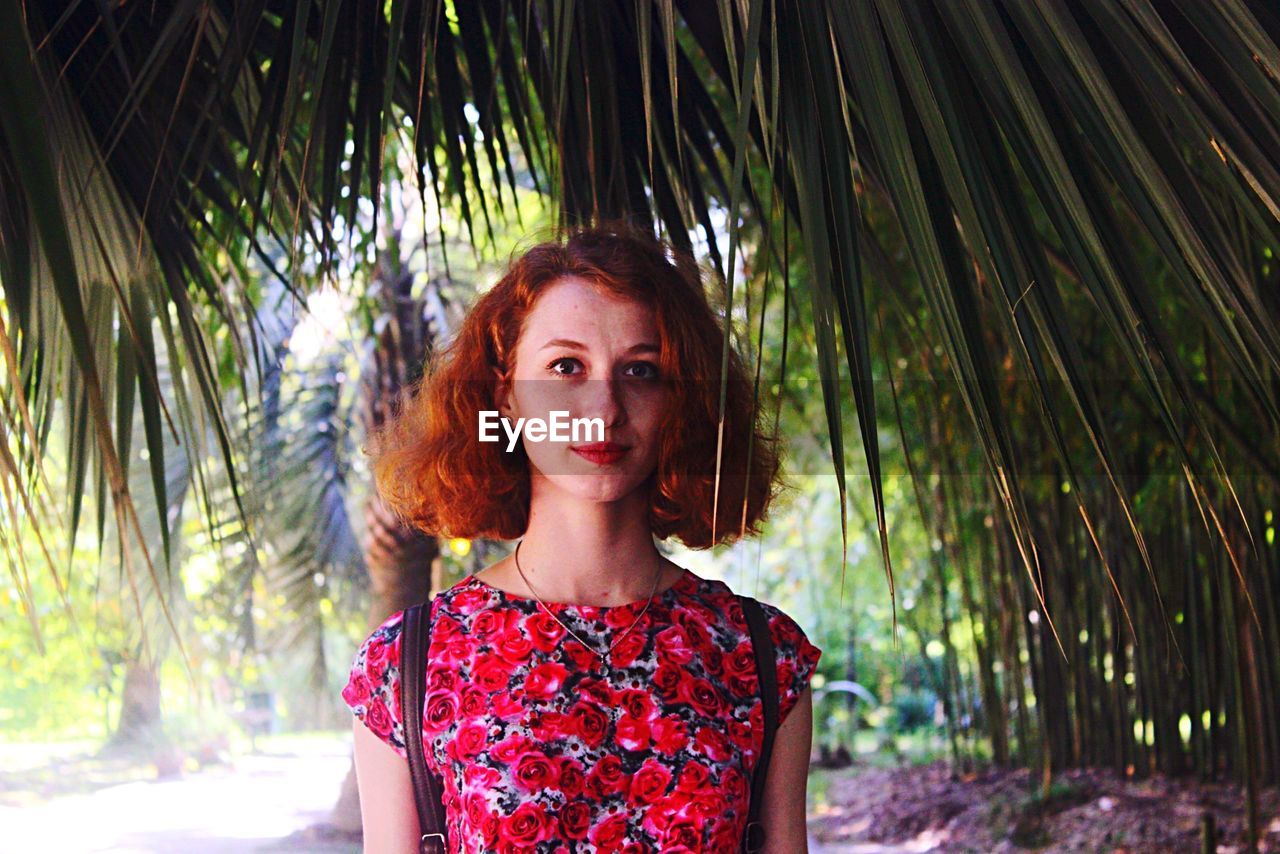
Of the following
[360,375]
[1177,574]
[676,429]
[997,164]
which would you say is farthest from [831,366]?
[360,375]

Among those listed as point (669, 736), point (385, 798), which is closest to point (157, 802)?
point (385, 798)

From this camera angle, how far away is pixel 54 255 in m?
0.52

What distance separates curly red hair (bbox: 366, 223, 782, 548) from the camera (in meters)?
0.84

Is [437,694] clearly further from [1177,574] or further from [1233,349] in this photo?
[1177,574]

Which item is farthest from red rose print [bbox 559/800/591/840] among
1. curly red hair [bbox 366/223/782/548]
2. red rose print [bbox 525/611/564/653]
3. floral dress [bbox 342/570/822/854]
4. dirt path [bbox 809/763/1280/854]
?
dirt path [bbox 809/763/1280/854]

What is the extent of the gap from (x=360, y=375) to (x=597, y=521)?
3.04m

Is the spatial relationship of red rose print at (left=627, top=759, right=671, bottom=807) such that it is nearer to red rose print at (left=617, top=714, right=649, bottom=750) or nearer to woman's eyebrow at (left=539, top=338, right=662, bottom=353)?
red rose print at (left=617, top=714, right=649, bottom=750)

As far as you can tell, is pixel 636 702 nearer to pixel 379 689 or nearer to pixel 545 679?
pixel 545 679

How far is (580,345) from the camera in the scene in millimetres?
808

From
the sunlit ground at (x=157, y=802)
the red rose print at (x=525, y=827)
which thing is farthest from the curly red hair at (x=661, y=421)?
the sunlit ground at (x=157, y=802)

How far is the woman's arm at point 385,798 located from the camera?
82 cm

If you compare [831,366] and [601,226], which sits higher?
[601,226]

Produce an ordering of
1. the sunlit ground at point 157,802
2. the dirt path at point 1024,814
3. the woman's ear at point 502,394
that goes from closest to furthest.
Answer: the woman's ear at point 502,394
the dirt path at point 1024,814
the sunlit ground at point 157,802

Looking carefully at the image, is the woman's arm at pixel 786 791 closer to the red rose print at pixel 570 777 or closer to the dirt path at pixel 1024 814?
the red rose print at pixel 570 777
